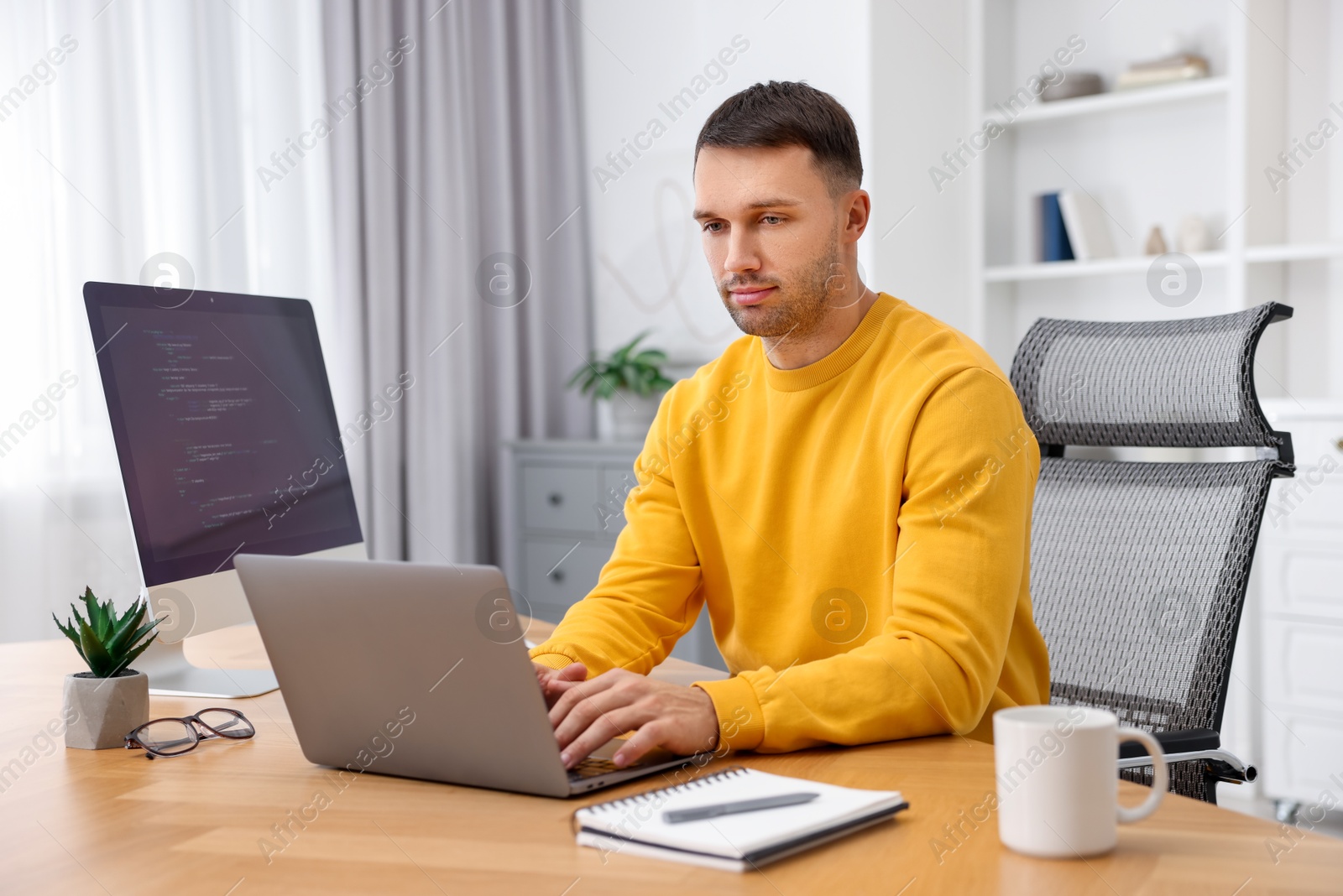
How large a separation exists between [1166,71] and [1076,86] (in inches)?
9.6

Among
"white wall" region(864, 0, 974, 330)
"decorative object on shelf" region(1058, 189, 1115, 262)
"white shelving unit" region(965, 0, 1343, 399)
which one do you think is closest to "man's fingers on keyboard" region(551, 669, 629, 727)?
"white wall" region(864, 0, 974, 330)

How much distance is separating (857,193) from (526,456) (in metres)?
2.33

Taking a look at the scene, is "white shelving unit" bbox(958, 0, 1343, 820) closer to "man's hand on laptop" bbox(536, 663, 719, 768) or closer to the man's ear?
the man's ear

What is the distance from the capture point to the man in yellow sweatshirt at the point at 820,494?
1.09 m

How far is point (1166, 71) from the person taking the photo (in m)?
3.06

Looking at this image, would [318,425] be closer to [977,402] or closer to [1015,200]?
[977,402]

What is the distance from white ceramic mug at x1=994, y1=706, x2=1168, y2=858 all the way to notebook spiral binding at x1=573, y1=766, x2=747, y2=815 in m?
0.23

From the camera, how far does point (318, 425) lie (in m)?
1.59

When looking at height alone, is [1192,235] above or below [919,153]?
below

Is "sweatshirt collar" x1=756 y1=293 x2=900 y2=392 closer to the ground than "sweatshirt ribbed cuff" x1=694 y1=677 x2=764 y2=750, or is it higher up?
higher up

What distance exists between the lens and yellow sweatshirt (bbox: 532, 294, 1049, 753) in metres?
1.06

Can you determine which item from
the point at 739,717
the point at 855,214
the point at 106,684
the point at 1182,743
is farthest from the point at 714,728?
the point at 855,214

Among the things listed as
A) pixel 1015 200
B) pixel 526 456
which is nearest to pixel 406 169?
pixel 526 456

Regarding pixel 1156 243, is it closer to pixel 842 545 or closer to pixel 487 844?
pixel 842 545
